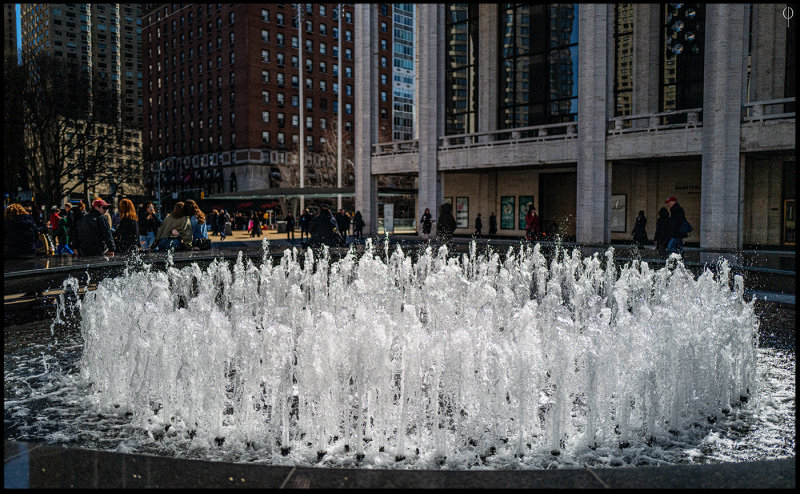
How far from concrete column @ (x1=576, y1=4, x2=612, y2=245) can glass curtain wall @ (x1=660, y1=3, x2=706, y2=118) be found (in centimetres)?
516

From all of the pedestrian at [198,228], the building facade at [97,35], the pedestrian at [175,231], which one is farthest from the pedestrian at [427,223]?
the building facade at [97,35]

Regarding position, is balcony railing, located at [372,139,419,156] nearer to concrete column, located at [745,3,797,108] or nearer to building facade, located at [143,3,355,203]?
concrete column, located at [745,3,797,108]

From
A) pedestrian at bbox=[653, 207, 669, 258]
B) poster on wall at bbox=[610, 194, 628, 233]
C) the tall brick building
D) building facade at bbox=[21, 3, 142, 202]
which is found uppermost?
building facade at bbox=[21, 3, 142, 202]

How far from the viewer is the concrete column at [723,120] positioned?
23812mm

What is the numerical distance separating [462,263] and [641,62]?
20753 millimetres

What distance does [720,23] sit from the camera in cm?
2395

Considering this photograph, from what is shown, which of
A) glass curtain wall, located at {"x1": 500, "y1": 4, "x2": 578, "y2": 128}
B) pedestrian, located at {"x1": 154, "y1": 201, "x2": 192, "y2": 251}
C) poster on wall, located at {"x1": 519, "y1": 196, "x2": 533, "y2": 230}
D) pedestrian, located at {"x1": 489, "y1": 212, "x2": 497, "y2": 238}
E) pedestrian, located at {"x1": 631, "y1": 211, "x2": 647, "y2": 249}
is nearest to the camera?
pedestrian, located at {"x1": 154, "y1": 201, "x2": 192, "y2": 251}

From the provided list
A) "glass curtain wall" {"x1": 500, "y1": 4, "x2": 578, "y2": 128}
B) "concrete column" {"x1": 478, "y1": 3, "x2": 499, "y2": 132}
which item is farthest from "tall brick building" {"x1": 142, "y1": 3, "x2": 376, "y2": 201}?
"glass curtain wall" {"x1": 500, "y1": 4, "x2": 578, "y2": 128}

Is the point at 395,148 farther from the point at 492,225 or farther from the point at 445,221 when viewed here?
the point at 445,221

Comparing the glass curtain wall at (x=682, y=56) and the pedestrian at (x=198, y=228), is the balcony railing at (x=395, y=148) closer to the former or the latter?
the glass curtain wall at (x=682, y=56)

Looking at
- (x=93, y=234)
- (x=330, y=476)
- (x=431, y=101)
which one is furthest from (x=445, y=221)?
→ (x=330, y=476)

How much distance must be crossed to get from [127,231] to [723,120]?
22.0 m

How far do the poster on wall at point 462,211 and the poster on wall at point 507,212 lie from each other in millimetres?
2200

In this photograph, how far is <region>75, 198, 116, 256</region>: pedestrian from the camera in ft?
41.7
